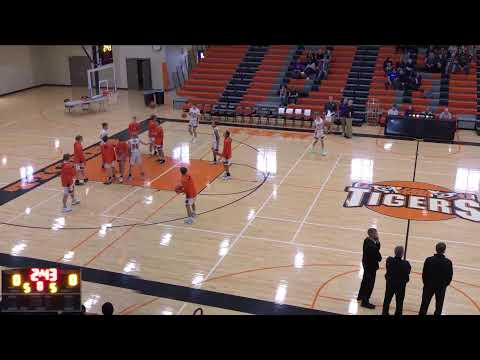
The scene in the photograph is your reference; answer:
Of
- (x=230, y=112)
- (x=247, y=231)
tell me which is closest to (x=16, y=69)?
(x=230, y=112)

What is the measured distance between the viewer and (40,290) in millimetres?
7363

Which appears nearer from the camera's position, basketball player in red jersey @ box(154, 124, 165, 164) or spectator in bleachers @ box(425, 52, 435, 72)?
basketball player in red jersey @ box(154, 124, 165, 164)

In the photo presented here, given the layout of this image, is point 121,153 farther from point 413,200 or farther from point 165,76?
point 165,76

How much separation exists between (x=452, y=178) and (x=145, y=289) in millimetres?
11263

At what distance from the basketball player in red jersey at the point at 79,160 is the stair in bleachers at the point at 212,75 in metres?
12.5

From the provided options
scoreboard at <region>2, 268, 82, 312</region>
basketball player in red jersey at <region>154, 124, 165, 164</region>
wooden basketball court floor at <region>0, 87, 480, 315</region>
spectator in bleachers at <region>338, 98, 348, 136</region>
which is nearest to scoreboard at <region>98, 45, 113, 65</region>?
wooden basketball court floor at <region>0, 87, 480, 315</region>

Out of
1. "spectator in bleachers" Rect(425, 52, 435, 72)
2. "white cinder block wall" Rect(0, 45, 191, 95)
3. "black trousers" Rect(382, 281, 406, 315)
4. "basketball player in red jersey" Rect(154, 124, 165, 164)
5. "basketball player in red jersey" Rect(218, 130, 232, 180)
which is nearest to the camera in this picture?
"black trousers" Rect(382, 281, 406, 315)

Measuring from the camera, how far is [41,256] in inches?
486

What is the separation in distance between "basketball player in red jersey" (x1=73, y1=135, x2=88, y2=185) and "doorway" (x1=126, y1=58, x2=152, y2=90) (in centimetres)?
1807

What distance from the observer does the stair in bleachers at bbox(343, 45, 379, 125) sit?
87.6 feet

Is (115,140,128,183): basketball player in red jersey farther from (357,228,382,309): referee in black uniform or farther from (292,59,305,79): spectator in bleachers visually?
(292,59,305,79): spectator in bleachers

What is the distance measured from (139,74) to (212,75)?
228 inches
